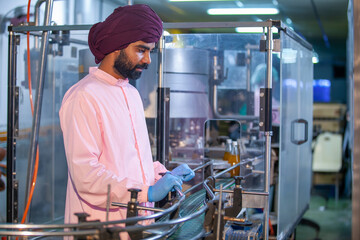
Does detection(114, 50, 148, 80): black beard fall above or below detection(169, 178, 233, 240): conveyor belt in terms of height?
above

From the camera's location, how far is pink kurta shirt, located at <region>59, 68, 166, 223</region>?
5.57 feet

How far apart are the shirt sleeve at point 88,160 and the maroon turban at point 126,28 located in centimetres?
24

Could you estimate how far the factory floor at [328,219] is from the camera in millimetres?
5035

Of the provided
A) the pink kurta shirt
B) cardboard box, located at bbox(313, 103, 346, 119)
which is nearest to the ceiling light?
cardboard box, located at bbox(313, 103, 346, 119)

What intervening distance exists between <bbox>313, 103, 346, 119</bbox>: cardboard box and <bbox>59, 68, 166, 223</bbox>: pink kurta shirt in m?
6.78

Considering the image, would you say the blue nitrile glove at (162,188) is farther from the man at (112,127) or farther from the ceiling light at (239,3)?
the ceiling light at (239,3)

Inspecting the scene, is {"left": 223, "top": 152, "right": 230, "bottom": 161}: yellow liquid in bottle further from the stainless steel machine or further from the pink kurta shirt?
the pink kurta shirt

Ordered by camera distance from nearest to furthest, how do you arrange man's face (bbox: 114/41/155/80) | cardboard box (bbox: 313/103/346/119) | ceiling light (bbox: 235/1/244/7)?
man's face (bbox: 114/41/155/80)
ceiling light (bbox: 235/1/244/7)
cardboard box (bbox: 313/103/346/119)

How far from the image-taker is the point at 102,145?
1857mm

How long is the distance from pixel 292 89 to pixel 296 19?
5.09 metres

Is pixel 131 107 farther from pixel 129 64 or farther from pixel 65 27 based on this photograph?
pixel 65 27

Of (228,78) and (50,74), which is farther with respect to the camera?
(50,74)

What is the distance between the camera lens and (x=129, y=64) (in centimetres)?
192

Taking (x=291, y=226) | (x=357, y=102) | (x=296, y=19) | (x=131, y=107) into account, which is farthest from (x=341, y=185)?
(x=131, y=107)
